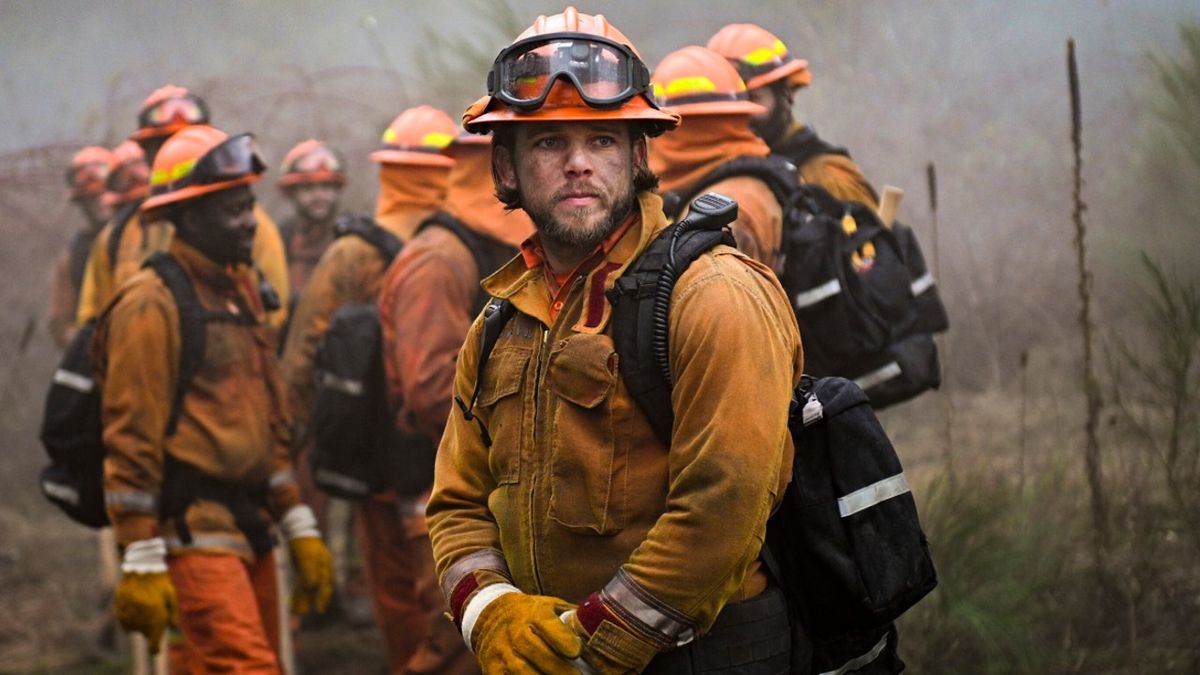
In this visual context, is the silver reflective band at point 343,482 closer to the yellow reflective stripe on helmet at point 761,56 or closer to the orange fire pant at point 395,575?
the orange fire pant at point 395,575

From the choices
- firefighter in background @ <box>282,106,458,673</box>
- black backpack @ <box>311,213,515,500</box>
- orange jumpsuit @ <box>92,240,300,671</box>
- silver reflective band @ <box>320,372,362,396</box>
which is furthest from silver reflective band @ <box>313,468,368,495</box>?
orange jumpsuit @ <box>92,240,300,671</box>

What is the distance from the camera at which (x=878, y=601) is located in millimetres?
2975

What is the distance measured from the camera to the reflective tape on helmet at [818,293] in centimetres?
538

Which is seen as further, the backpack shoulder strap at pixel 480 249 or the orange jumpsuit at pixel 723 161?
the backpack shoulder strap at pixel 480 249

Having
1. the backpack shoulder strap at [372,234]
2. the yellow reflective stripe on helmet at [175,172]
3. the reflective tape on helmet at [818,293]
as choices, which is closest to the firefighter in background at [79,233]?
the backpack shoulder strap at [372,234]

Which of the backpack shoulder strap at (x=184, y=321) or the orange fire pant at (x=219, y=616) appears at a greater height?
the backpack shoulder strap at (x=184, y=321)

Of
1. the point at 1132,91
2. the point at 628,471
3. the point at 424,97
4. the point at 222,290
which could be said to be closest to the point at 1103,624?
the point at 1132,91

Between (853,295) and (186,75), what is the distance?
23.5 feet

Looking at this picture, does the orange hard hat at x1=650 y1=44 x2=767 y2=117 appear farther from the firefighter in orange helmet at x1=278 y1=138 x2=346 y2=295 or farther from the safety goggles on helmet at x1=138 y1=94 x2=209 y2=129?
the firefighter in orange helmet at x1=278 y1=138 x2=346 y2=295

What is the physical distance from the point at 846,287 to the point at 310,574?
7.45 feet

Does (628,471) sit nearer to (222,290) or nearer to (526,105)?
(526,105)

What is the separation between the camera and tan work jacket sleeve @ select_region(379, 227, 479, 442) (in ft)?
20.9

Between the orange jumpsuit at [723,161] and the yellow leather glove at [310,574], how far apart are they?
1902 mm

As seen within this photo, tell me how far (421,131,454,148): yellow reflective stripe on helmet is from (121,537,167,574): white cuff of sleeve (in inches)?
107
